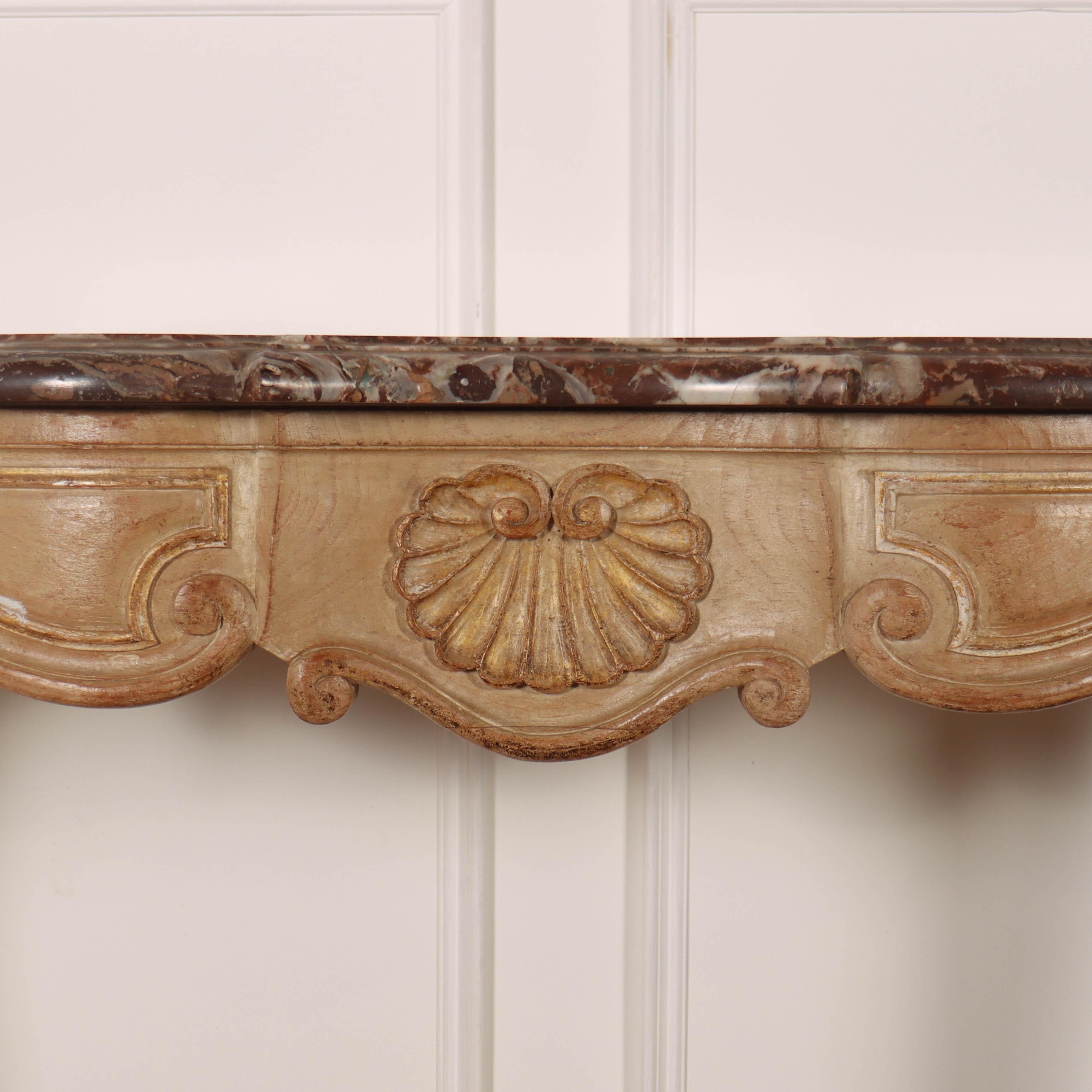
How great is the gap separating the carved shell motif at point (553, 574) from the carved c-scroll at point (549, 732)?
0.06 ft

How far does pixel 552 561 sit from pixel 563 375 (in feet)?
0.29

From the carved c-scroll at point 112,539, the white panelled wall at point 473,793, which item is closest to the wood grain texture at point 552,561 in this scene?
the carved c-scroll at point 112,539

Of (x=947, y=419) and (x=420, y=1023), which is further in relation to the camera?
(x=420, y=1023)

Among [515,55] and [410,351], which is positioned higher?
[515,55]

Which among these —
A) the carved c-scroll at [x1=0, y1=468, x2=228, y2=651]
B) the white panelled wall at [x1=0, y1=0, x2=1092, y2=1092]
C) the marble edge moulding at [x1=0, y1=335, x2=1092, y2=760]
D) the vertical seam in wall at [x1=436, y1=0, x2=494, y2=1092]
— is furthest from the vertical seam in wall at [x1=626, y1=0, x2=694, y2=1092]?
the carved c-scroll at [x1=0, y1=468, x2=228, y2=651]

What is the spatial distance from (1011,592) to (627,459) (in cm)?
20

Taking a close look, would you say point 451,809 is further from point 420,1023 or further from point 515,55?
point 515,55

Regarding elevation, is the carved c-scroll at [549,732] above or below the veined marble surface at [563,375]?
below

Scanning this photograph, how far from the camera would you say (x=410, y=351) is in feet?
1.27

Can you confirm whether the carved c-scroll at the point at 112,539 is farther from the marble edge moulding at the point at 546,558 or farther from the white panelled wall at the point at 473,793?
the white panelled wall at the point at 473,793

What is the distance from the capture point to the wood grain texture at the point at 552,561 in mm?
406

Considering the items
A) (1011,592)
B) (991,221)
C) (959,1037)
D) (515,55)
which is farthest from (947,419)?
(959,1037)

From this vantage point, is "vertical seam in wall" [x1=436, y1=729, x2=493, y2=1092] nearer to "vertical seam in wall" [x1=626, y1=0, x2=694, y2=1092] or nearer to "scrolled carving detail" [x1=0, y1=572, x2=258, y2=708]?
"vertical seam in wall" [x1=626, y1=0, x2=694, y2=1092]

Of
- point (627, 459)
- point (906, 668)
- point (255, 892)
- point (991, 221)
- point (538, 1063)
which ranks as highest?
point (991, 221)
